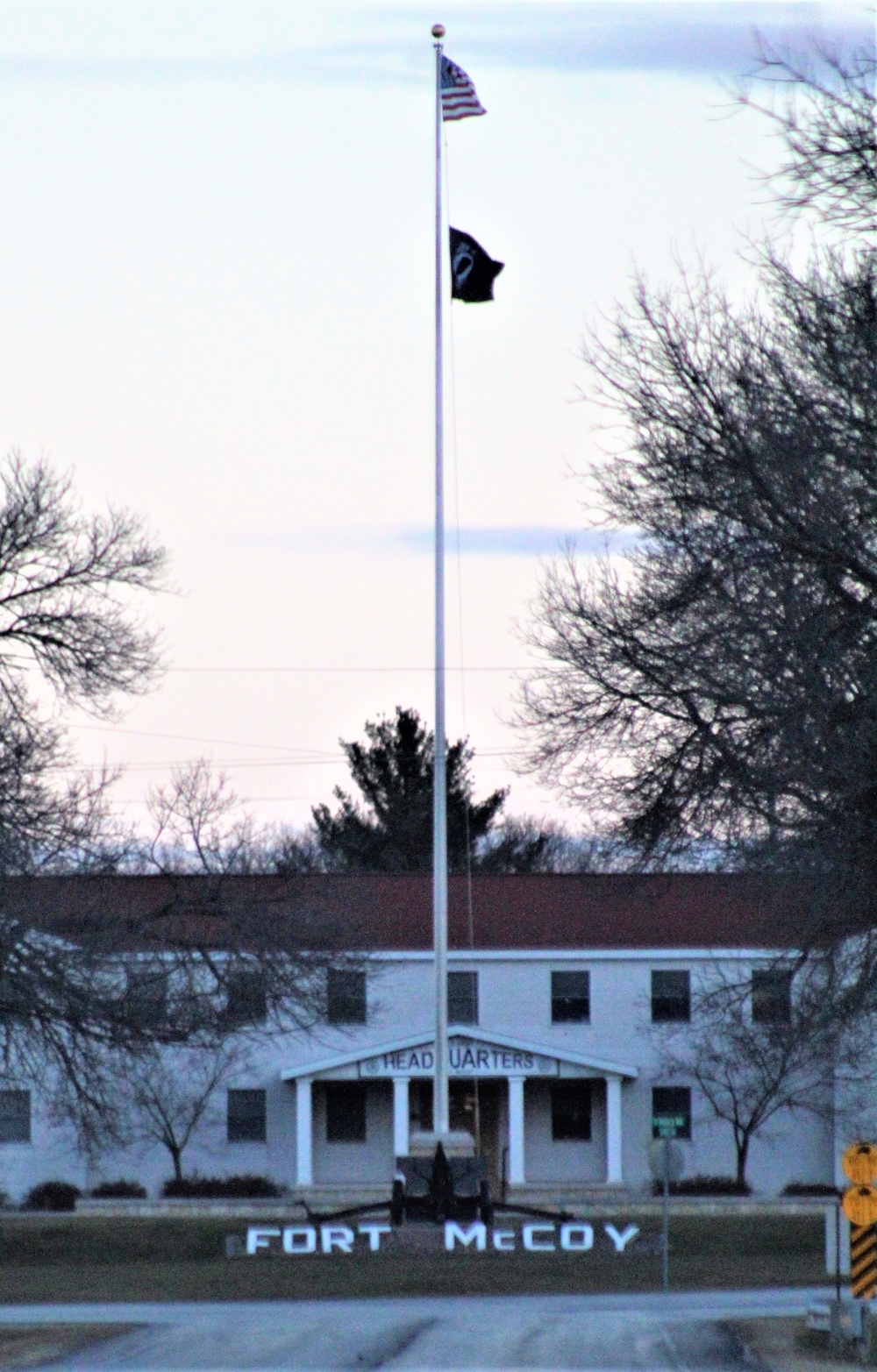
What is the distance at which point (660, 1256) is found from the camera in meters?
29.8

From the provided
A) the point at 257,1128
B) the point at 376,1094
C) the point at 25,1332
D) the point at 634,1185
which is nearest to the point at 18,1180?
the point at 257,1128

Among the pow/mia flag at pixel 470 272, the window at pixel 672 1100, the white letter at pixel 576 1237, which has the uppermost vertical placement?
the pow/mia flag at pixel 470 272

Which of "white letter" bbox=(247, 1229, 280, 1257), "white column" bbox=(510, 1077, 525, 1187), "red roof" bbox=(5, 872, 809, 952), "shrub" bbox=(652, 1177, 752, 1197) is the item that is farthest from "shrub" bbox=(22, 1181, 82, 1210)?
"white letter" bbox=(247, 1229, 280, 1257)

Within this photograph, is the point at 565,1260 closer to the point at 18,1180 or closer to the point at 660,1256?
the point at 660,1256

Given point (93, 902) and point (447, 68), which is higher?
point (447, 68)

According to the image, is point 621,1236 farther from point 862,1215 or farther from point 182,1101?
point 182,1101

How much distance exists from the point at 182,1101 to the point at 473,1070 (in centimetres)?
684

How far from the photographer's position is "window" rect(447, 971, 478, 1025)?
4541 cm

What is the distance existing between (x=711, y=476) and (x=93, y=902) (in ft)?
47.5

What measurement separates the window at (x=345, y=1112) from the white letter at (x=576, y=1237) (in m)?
15.1

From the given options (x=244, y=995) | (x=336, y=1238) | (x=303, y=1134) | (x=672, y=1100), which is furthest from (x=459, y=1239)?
(x=672, y=1100)

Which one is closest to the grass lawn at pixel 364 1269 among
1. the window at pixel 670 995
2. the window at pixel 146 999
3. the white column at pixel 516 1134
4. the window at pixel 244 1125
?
the window at pixel 146 999

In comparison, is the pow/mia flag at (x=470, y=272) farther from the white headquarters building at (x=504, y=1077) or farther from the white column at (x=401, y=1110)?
the white column at (x=401, y=1110)

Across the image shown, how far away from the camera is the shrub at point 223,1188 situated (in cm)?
4344
